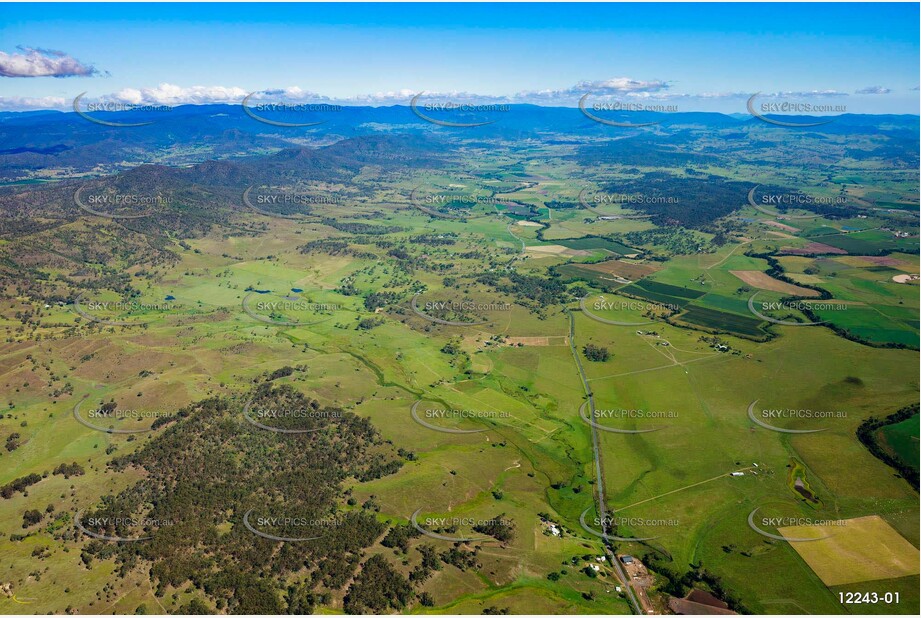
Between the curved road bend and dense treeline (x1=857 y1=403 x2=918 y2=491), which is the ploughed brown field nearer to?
dense treeline (x1=857 y1=403 x2=918 y2=491)

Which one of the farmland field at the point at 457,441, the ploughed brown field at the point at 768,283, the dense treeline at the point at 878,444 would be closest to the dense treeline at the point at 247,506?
the farmland field at the point at 457,441

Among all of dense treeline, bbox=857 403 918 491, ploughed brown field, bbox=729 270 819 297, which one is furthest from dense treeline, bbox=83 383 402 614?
ploughed brown field, bbox=729 270 819 297

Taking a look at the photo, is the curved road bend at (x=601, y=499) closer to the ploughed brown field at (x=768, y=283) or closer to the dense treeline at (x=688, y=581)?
the dense treeline at (x=688, y=581)

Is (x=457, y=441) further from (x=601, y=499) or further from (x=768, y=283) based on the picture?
(x=768, y=283)

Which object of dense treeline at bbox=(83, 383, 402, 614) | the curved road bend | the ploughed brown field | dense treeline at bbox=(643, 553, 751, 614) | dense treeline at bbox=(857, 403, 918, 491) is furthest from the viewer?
the ploughed brown field

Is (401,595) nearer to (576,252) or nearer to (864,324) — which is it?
(864,324)

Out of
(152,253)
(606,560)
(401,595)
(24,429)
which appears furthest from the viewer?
(152,253)

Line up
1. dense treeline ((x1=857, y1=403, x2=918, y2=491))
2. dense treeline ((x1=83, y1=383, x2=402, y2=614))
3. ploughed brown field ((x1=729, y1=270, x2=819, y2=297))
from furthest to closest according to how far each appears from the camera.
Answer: ploughed brown field ((x1=729, y1=270, x2=819, y2=297)), dense treeline ((x1=857, y1=403, x2=918, y2=491)), dense treeline ((x1=83, y1=383, x2=402, y2=614))

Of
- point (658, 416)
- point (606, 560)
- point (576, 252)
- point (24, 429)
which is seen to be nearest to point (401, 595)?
point (606, 560)

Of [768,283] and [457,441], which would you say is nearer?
[457,441]

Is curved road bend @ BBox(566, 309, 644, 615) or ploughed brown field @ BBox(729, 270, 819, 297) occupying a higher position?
ploughed brown field @ BBox(729, 270, 819, 297)

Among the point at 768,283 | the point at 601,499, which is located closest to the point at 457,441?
the point at 601,499
